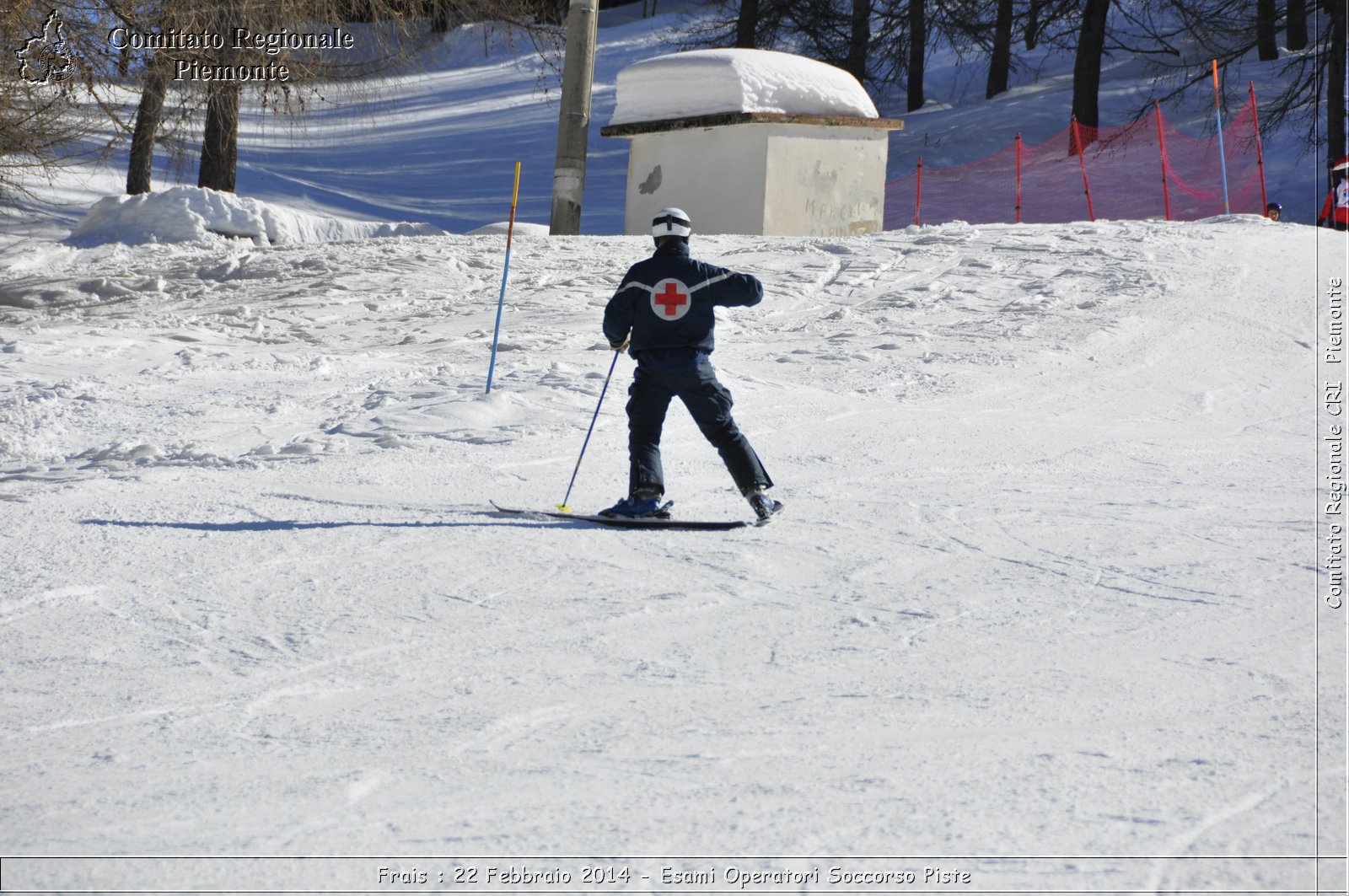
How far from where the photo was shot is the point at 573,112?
16422 mm

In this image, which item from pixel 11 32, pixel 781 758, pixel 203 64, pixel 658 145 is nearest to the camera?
pixel 781 758

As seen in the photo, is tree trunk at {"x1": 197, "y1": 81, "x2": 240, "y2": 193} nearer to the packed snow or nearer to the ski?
the packed snow

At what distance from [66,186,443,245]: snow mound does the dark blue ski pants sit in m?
11.9

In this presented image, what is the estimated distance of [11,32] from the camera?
422 inches

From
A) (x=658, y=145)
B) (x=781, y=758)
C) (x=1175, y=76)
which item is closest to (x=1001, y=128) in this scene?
(x=1175, y=76)

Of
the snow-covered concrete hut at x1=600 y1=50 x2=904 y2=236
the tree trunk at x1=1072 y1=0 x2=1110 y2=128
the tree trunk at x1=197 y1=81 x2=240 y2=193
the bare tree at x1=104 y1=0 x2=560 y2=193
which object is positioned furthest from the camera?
the tree trunk at x1=1072 y1=0 x2=1110 y2=128

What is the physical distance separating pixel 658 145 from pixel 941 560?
12014 mm

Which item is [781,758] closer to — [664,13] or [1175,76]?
[1175,76]

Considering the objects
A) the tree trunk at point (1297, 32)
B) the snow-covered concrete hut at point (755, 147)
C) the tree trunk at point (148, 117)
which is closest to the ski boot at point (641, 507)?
the tree trunk at point (148, 117)

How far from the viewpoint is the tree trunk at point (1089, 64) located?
28.3 metres

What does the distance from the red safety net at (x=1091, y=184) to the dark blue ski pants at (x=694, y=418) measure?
1509cm

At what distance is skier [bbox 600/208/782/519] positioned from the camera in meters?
6.29

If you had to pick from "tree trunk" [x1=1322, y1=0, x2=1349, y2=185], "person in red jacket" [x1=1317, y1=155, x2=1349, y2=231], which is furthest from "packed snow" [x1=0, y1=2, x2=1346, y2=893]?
"tree trunk" [x1=1322, y1=0, x2=1349, y2=185]

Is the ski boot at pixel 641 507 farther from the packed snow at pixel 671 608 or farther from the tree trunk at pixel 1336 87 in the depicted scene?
the tree trunk at pixel 1336 87
